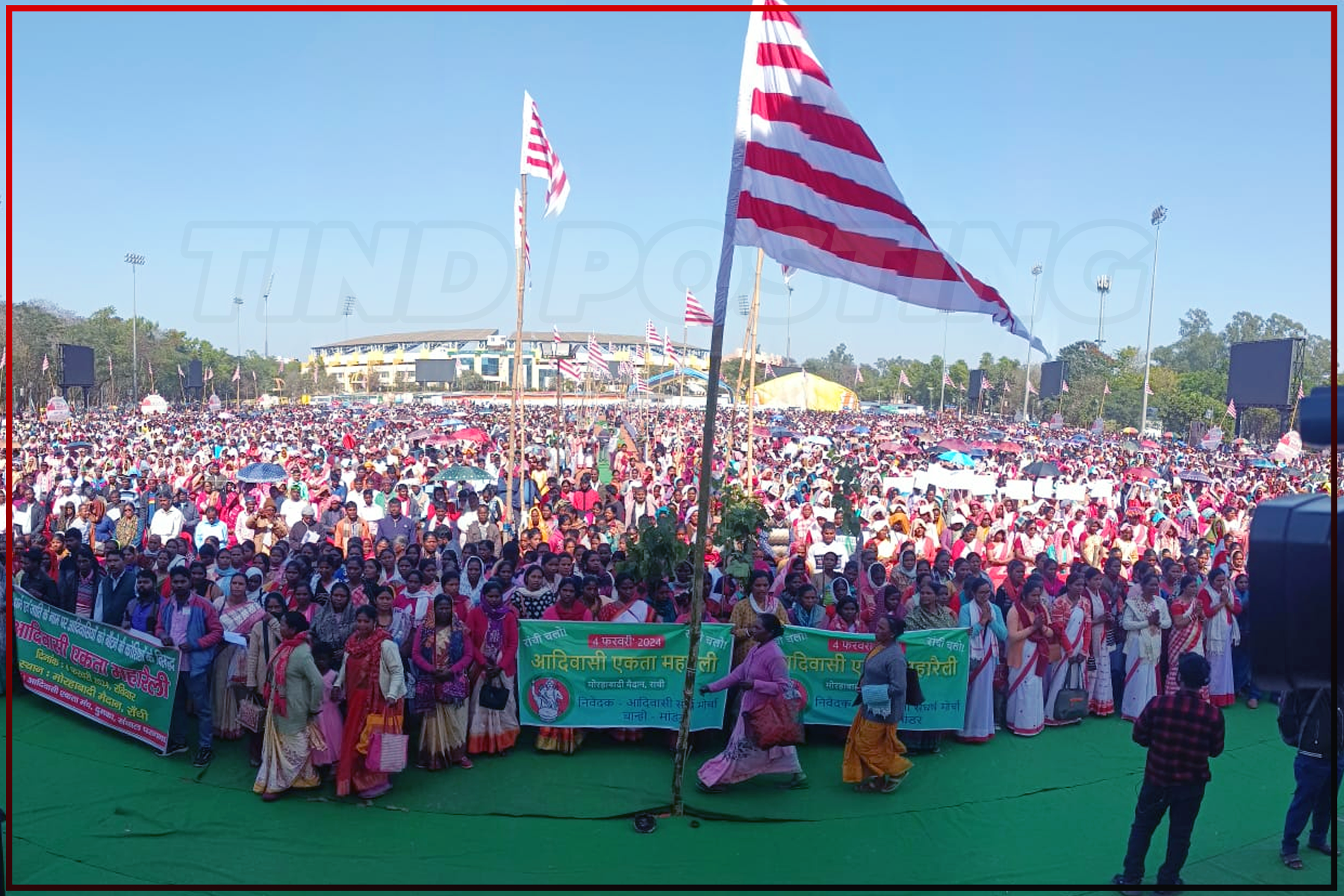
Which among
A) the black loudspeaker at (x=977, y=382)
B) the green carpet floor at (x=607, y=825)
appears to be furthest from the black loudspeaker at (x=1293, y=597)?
the black loudspeaker at (x=977, y=382)

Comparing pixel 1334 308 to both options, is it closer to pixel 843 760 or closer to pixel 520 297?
pixel 843 760

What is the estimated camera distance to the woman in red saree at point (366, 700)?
18.7ft

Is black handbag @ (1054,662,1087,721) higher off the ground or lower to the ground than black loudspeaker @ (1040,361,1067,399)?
lower

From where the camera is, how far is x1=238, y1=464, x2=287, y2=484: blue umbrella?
14.5m

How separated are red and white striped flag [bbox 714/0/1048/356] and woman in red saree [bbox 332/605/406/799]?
2883 millimetres

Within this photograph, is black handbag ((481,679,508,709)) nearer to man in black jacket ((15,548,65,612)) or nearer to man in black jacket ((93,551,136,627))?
man in black jacket ((93,551,136,627))

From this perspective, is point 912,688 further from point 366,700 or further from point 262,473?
point 262,473

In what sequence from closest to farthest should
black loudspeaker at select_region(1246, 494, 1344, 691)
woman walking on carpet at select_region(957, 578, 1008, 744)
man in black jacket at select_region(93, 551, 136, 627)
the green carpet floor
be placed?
black loudspeaker at select_region(1246, 494, 1344, 691)
the green carpet floor
woman walking on carpet at select_region(957, 578, 1008, 744)
man in black jacket at select_region(93, 551, 136, 627)

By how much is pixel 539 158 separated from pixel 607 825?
344 inches

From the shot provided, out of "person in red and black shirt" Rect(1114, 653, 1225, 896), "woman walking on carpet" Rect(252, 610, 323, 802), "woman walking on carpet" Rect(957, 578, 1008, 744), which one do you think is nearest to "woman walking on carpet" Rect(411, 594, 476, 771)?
"woman walking on carpet" Rect(252, 610, 323, 802)

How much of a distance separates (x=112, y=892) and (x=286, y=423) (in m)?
36.6

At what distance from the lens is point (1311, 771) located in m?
5.03

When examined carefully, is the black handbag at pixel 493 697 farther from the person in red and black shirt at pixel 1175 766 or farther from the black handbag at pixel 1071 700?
the black handbag at pixel 1071 700

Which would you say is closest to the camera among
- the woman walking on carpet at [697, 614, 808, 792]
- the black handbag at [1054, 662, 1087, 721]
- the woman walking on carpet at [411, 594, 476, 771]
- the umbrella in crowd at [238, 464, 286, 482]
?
the woman walking on carpet at [697, 614, 808, 792]
